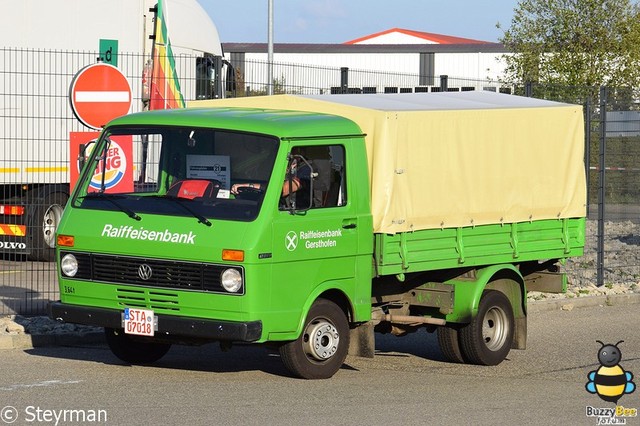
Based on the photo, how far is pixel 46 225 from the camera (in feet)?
55.6

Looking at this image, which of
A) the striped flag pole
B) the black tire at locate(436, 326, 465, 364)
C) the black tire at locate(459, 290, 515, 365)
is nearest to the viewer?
the black tire at locate(459, 290, 515, 365)

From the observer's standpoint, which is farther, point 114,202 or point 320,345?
point 114,202

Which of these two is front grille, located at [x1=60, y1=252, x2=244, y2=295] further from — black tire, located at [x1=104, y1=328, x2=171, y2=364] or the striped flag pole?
the striped flag pole

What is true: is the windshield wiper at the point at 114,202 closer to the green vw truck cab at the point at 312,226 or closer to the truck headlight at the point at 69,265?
the green vw truck cab at the point at 312,226

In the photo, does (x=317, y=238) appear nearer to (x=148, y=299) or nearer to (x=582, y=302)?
(x=148, y=299)

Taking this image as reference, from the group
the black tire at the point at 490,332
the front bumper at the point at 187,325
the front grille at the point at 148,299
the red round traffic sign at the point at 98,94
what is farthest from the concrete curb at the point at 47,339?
the black tire at the point at 490,332

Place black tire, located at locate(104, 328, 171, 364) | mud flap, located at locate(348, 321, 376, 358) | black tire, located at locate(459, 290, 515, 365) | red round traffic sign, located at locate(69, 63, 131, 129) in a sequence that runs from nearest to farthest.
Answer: mud flap, located at locate(348, 321, 376, 358) < black tire, located at locate(104, 328, 171, 364) < black tire, located at locate(459, 290, 515, 365) < red round traffic sign, located at locate(69, 63, 131, 129)

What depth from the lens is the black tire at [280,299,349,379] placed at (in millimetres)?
9984

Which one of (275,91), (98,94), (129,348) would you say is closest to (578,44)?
(275,91)

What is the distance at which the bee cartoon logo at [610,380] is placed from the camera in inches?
389

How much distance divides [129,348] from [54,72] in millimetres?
5968

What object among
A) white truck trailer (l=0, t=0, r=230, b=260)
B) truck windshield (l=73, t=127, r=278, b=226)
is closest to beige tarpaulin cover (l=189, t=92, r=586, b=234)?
truck windshield (l=73, t=127, r=278, b=226)

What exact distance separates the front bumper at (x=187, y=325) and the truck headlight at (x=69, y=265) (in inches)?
11.8

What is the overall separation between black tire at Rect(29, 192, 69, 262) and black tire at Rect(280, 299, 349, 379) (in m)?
7.21
